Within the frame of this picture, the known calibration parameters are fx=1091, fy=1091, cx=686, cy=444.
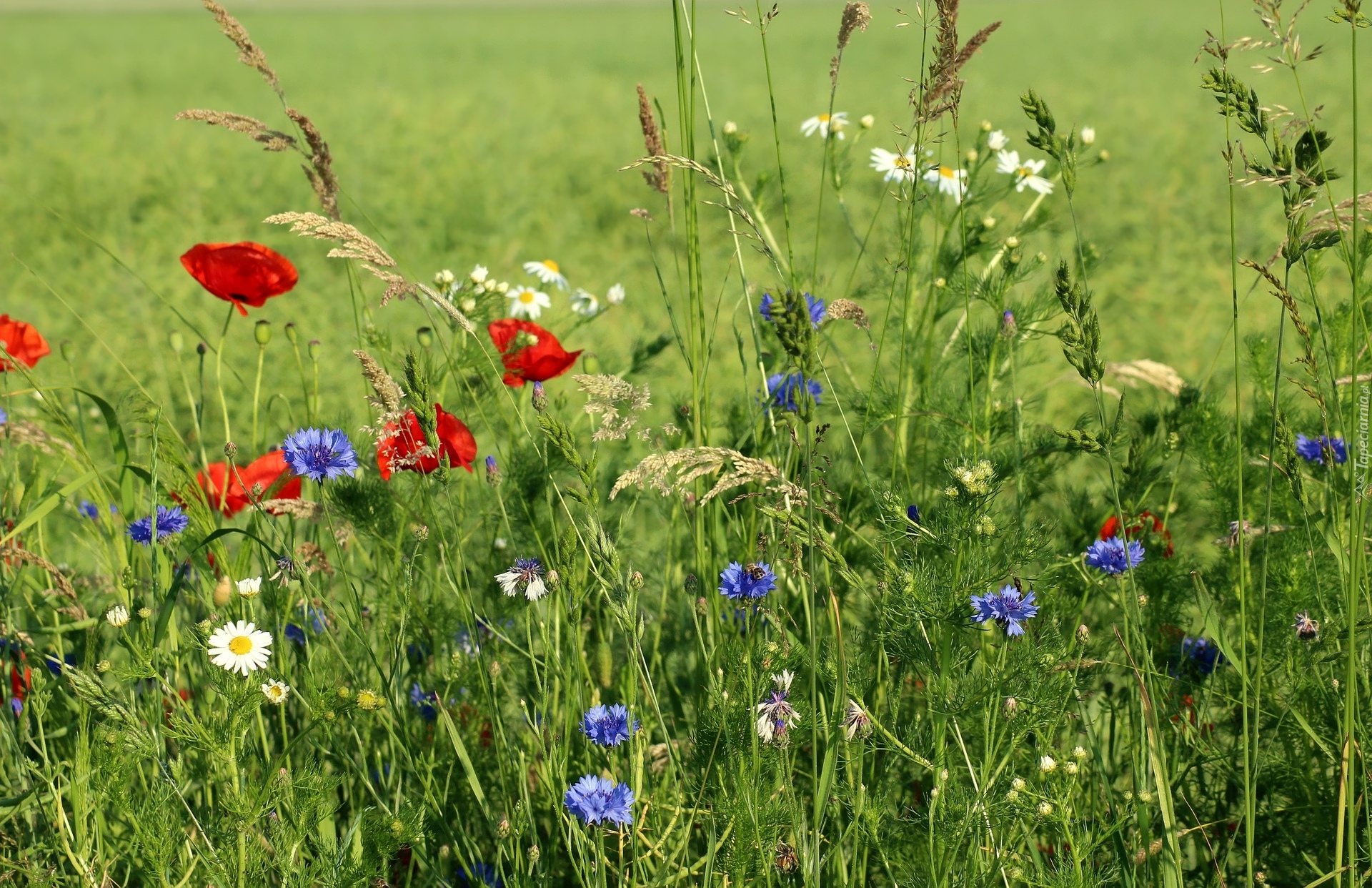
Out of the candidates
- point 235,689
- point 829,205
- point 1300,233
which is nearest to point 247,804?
point 235,689

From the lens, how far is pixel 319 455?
1071mm

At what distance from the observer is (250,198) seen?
18.9 feet

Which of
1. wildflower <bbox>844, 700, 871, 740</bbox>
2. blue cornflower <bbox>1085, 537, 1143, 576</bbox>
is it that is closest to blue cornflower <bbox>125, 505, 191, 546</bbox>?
wildflower <bbox>844, 700, 871, 740</bbox>

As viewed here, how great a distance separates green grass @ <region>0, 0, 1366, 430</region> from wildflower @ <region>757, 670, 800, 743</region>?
85cm

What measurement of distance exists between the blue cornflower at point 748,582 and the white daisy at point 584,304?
2.14 ft

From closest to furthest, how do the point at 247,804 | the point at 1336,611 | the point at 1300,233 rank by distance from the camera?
the point at 1300,233 < the point at 247,804 < the point at 1336,611

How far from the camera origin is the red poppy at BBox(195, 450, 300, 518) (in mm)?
1350

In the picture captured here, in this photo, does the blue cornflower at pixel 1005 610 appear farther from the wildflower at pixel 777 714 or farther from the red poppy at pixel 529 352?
the red poppy at pixel 529 352

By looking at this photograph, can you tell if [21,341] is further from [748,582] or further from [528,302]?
[748,582]

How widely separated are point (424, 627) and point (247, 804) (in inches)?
15.9

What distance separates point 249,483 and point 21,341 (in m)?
0.46

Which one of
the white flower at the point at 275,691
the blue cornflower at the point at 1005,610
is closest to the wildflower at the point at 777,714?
the blue cornflower at the point at 1005,610

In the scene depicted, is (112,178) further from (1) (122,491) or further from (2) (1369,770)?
(2) (1369,770)

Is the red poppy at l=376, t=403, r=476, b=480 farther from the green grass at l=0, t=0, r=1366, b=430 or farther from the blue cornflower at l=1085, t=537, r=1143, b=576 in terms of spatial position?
the blue cornflower at l=1085, t=537, r=1143, b=576
